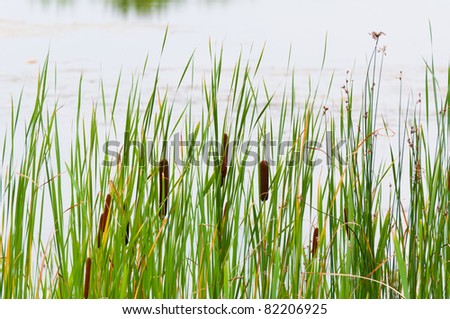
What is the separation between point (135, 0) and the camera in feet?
21.8

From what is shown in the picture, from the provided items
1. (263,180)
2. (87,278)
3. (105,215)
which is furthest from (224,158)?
(87,278)

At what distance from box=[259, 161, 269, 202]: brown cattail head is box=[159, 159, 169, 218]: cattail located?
1.30ft

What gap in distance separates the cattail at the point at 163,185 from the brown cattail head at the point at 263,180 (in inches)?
15.6

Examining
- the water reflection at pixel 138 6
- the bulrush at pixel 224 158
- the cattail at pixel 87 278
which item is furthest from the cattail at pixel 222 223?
the water reflection at pixel 138 6

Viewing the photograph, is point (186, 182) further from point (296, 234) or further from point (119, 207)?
point (296, 234)

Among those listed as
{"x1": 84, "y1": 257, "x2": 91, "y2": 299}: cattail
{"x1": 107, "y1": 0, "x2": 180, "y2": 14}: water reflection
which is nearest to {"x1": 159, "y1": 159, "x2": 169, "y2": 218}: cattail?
{"x1": 84, "y1": 257, "x2": 91, "y2": 299}: cattail

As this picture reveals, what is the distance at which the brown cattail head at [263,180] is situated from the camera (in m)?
3.22

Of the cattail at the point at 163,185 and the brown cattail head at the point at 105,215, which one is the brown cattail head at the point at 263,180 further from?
the brown cattail head at the point at 105,215

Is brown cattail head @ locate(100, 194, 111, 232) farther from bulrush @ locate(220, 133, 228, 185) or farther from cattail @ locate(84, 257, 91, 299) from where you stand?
bulrush @ locate(220, 133, 228, 185)

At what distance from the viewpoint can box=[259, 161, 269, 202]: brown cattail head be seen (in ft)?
10.6

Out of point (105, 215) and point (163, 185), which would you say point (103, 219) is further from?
point (163, 185)

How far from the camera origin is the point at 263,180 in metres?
3.24
